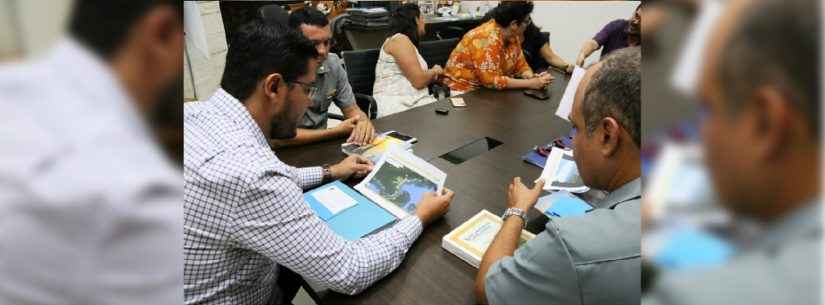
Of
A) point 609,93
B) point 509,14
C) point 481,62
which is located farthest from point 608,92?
point 509,14

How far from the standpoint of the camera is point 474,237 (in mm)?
1063

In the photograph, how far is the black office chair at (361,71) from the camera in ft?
8.93

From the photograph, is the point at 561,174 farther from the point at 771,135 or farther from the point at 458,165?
the point at 771,135

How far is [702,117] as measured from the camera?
0.17 meters

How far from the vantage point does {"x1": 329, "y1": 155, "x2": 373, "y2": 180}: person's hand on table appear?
1370 mm

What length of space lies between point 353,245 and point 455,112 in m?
1.21

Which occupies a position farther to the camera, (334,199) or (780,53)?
(334,199)

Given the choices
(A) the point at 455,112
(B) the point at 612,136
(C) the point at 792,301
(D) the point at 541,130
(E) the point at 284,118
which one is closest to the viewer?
(C) the point at 792,301

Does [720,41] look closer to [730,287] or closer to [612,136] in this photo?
[730,287]

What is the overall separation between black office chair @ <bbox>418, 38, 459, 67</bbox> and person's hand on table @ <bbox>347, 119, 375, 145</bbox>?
1.55 meters

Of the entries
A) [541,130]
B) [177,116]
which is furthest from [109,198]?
[541,130]

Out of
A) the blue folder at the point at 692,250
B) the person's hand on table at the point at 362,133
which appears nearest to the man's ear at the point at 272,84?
the person's hand on table at the point at 362,133

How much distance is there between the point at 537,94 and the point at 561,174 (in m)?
1.09

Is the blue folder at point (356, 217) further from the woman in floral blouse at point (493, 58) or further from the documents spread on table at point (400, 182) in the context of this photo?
the woman in floral blouse at point (493, 58)
